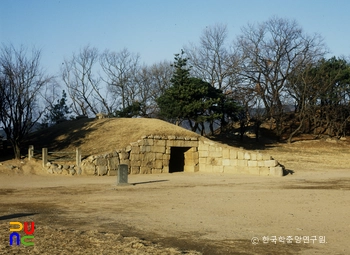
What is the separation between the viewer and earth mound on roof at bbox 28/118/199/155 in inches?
1057

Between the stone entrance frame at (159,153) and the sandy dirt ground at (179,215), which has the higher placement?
the stone entrance frame at (159,153)

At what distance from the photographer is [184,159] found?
2838cm

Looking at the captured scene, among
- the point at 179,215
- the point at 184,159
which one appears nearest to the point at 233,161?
the point at 184,159

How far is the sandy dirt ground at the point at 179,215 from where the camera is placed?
7922 mm

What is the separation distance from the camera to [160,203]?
13508 millimetres

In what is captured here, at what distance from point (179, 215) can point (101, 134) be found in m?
18.3

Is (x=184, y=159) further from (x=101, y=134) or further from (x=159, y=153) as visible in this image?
(x=101, y=134)

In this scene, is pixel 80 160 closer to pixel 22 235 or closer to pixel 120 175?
pixel 120 175

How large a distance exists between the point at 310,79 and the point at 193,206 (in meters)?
31.9

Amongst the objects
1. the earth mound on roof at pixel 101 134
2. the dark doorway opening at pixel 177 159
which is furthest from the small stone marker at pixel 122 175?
the dark doorway opening at pixel 177 159

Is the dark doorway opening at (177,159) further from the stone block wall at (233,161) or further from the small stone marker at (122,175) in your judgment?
the small stone marker at (122,175)

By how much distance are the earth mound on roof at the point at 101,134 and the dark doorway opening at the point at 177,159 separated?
4.40 ft

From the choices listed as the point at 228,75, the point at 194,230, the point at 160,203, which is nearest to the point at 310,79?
the point at 228,75

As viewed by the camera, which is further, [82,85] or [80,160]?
[82,85]
